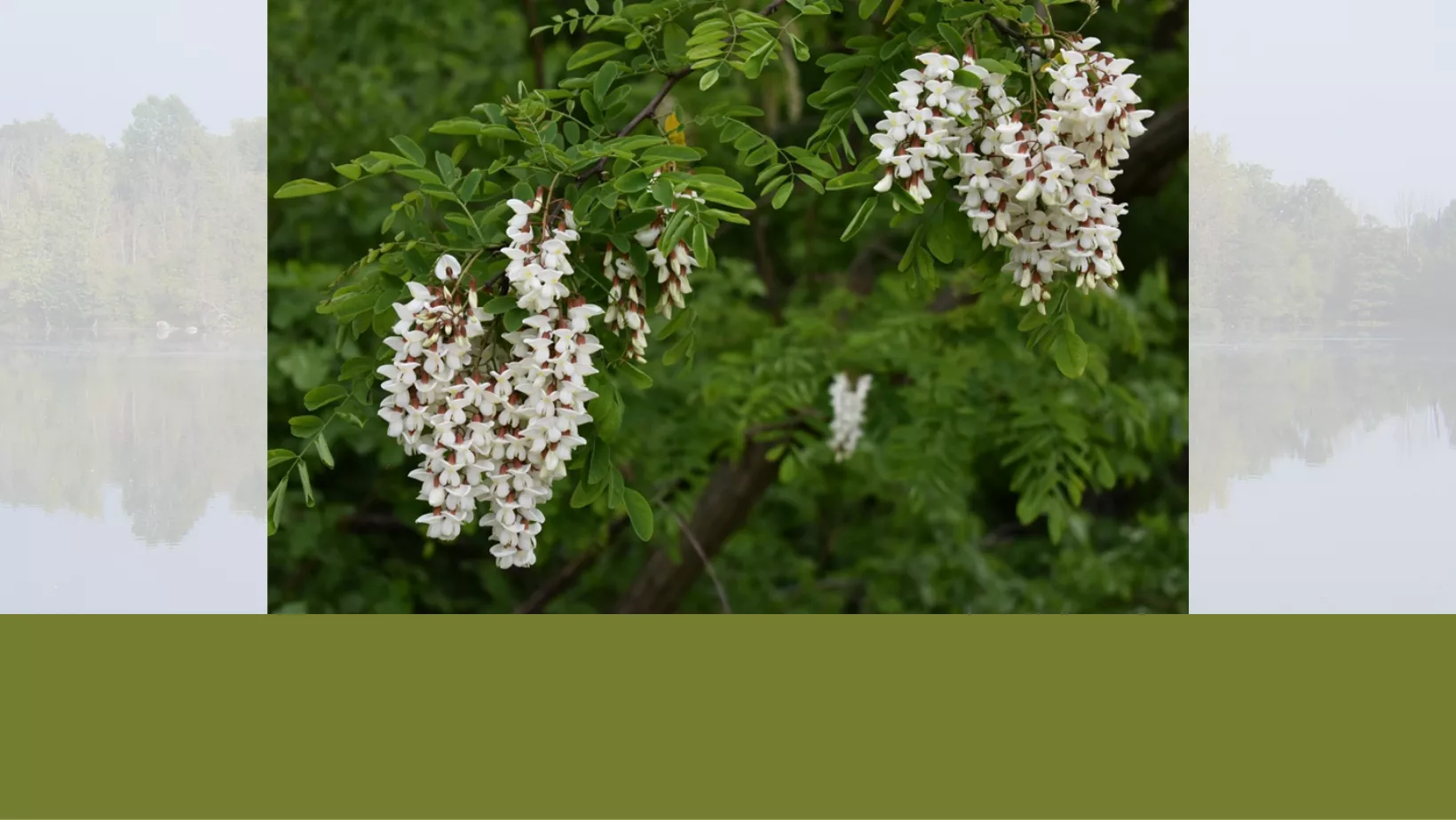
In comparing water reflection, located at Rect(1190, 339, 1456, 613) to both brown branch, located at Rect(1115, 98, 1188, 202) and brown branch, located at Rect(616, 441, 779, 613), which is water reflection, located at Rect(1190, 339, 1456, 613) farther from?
brown branch, located at Rect(616, 441, 779, 613)

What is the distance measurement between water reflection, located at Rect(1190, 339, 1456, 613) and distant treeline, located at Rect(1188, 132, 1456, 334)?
5 centimetres

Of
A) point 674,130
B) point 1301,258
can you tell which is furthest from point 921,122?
point 1301,258

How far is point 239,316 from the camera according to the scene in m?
2.12

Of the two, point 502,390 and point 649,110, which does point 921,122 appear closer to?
point 649,110

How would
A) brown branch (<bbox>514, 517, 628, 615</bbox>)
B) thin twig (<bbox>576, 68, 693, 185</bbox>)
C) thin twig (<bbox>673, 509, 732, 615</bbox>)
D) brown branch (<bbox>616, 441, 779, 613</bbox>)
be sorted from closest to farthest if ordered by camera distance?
thin twig (<bbox>576, 68, 693, 185</bbox>) < thin twig (<bbox>673, 509, 732, 615</bbox>) < brown branch (<bbox>616, 441, 779, 613</bbox>) < brown branch (<bbox>514, 517, 628, 615</bbox>)

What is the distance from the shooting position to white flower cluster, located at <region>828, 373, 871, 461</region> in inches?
109

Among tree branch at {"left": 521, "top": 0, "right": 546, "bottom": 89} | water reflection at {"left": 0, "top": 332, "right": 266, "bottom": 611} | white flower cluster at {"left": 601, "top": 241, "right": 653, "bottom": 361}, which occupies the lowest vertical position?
water reflection at {"left": 0, "top": 332, "right": 266, "bottom": 611}

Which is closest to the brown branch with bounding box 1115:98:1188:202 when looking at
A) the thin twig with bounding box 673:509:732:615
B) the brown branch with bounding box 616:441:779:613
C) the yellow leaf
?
the brown branch with bounding box 616:441:779:613

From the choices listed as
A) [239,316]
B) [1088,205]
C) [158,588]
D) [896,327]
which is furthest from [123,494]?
[1088,205]

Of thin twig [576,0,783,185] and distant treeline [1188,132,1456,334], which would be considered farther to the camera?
distant treeline [1188,132,1456,334]

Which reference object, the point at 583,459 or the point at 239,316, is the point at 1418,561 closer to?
the point at 583,459

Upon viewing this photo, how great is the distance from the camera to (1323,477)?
7.21 feet

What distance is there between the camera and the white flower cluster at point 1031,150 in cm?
128

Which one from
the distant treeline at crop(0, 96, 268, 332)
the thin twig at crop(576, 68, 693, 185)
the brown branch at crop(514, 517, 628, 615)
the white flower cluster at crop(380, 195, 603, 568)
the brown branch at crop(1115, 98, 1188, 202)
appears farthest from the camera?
the brown branch at crop(514, 517, 628, 615)
